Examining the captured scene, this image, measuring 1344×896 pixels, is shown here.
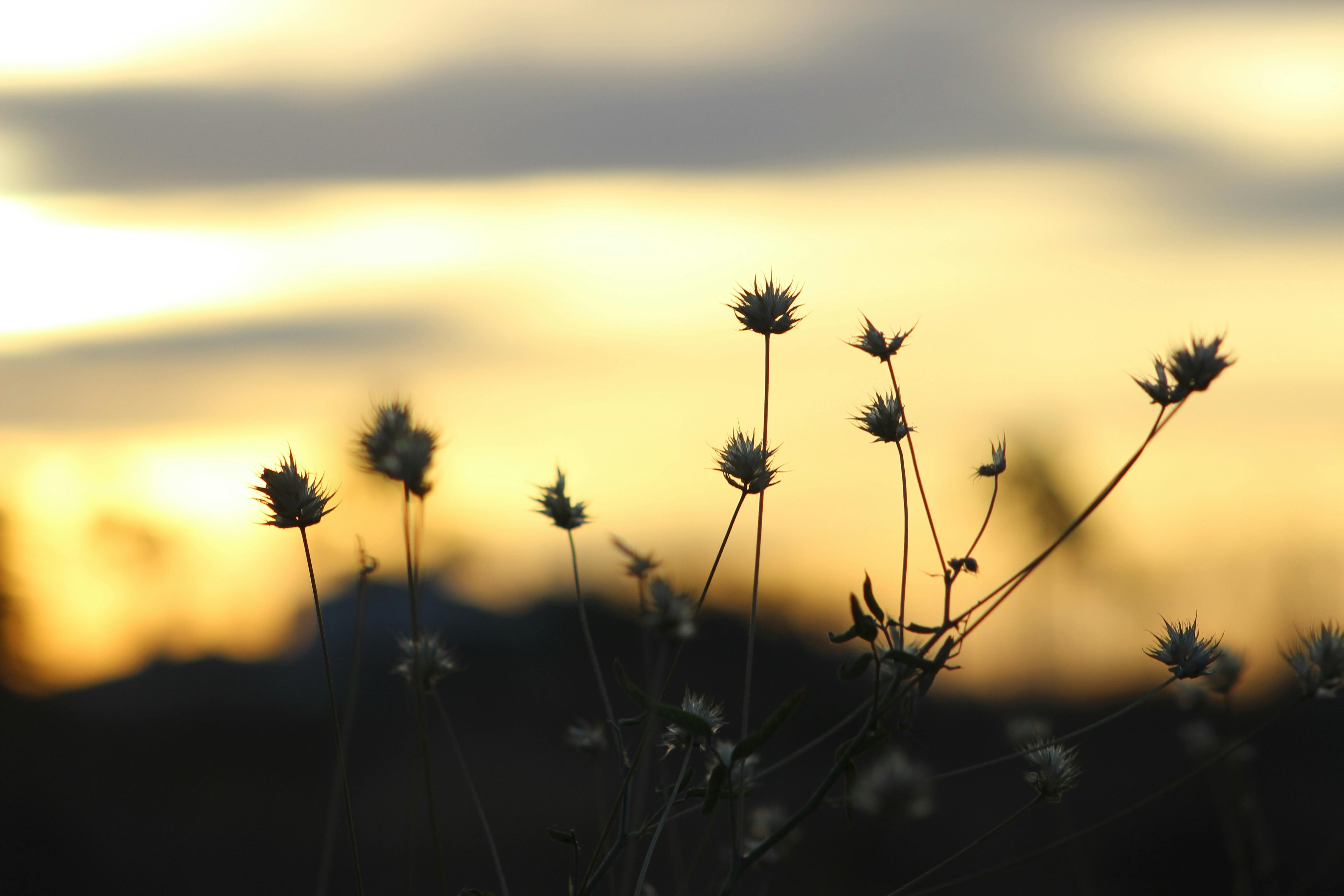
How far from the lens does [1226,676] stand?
296 cm

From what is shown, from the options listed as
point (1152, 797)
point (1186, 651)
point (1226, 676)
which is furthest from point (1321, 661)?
point (1226, 676)

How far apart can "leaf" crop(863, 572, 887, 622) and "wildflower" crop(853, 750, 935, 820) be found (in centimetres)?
57

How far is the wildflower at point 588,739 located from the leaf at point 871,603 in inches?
42.2

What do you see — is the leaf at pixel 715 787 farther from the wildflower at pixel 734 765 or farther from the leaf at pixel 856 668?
the leaf at pixel 856 668

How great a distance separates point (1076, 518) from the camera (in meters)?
1.89

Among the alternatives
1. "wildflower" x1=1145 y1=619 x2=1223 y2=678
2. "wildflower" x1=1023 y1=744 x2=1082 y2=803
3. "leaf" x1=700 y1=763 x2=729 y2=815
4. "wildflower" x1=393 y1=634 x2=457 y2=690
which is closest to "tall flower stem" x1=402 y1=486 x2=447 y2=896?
"wildflower" x1=393 y1=634 x2=457 y2=690

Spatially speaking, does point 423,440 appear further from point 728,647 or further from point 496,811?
point 728,647

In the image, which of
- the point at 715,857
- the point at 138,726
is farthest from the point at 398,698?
the point at 715,857

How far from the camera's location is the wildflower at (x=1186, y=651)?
202 centimetres

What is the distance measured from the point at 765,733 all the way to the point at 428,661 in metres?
0.99

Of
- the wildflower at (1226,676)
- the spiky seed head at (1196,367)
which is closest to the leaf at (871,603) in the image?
the spiky seed head at (1196,367)

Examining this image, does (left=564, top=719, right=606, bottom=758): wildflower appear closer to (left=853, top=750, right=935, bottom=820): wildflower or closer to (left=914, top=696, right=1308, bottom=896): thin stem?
(left=914, top=696, right=1308, bottom=896): thin stem

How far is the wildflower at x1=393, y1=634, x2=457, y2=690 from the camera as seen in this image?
215 cm

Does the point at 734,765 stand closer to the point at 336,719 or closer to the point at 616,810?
the point at 616,810
